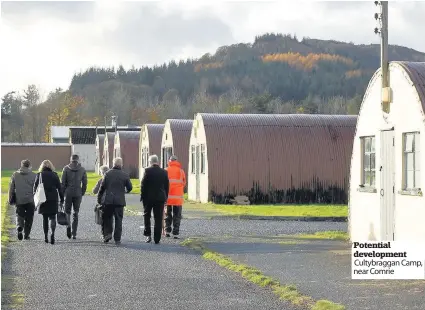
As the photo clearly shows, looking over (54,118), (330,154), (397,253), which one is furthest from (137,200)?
(54,118)

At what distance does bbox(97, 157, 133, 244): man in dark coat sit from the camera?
1773 cm

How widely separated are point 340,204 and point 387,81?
18.0m

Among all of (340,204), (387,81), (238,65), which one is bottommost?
(340,204)

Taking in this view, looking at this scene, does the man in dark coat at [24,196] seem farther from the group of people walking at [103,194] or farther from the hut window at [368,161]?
the hut window at [368,161]

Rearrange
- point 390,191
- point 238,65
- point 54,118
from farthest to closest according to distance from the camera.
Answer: point 238,65, point 54,118, point 390,191

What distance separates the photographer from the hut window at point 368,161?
17594 millimetres

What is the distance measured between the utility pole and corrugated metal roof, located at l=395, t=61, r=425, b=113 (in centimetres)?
59

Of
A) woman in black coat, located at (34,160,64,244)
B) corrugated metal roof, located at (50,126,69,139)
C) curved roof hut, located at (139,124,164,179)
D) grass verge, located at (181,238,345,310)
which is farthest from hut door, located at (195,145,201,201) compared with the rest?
corrugated metal roof, located at (50,126,69,139)

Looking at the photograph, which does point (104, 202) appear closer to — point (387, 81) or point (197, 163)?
point (387, 81)

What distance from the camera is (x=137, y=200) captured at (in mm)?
36938

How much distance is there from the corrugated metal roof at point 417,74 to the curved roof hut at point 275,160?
17.9 m

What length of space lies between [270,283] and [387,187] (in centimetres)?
541

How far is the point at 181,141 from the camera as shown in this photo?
40.8 meters

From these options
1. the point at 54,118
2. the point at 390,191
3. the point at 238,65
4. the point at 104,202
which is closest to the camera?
the point at 390,191
